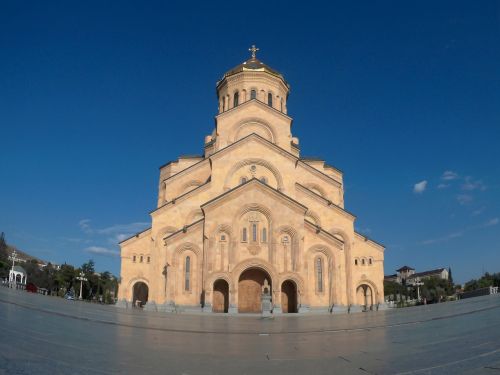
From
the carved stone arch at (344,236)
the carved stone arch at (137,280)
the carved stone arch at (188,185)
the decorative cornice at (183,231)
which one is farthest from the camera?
the carved stone arch at (188,185)

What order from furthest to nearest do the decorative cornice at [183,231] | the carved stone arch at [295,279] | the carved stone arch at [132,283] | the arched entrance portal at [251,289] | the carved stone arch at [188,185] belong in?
1. the carved stone arch at [188,185]
2. the carved stone arch at [132,283]
3. the decorative cornice at [183,231]
4. the arched entrance portal at [251,289]
5. the carved stone arch at [295,279]

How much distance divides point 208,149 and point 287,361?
115 feet

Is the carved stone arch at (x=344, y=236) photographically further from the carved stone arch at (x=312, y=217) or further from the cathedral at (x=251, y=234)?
the carved stone arch at (x=312, y=217)

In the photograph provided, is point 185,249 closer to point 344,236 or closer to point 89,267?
point 344,236

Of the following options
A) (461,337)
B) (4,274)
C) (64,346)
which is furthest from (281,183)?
(4,274)

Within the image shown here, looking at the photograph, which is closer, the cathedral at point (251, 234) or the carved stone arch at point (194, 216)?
the cathedral at point (251, 234)

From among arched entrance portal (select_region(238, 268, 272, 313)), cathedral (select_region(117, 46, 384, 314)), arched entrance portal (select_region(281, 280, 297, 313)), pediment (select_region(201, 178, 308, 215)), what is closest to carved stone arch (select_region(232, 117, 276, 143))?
cathedral (select_region(117, 46, 384, 314))

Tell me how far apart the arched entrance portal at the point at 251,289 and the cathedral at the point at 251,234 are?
0.07 metres

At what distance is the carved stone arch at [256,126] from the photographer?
122 ft

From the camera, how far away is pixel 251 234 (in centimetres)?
2978

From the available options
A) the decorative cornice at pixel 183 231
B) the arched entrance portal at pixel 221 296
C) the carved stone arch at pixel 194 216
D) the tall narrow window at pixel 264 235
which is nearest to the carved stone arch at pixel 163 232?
the carved stone arch at pixel 194 216

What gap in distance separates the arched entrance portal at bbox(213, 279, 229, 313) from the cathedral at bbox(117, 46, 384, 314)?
2.7 inches

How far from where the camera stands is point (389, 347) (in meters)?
7.97

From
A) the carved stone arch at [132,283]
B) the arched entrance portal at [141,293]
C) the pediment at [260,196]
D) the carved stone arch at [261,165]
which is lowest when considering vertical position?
the arched entrance portal at [141,293]
